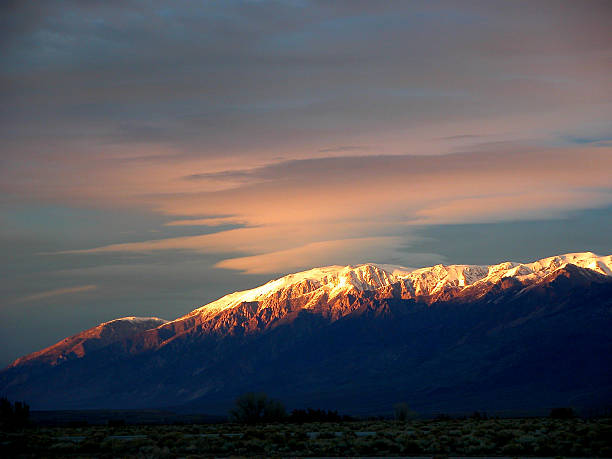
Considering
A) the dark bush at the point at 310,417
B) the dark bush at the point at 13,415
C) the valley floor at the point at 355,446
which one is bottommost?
the dark bush at the point at 310,417

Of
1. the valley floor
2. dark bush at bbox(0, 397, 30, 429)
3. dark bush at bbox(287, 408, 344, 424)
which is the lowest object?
dark bush at bbox(287, 408, 344, 424)

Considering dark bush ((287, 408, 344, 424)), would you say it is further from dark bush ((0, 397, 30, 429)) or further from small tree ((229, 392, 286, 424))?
dark bush ((0, 397, 30, 429))

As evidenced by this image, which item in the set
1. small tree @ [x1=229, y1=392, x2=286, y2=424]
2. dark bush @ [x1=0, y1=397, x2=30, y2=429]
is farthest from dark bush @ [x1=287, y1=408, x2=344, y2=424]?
dark bush @ [x1=0, y1=397, x2=30, y2=429]

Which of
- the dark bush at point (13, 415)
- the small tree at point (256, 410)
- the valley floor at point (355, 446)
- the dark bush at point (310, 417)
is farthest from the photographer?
the small tree at point (256, 410)

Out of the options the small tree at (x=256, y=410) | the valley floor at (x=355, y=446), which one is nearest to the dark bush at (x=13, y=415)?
the small tree at (x=256, y=410)

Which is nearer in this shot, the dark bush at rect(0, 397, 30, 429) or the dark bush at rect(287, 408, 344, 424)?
the dark bush at rect(0, 397, 30, 429)

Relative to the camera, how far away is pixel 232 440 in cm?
5734

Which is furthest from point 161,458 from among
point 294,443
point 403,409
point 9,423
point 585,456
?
point 403,409

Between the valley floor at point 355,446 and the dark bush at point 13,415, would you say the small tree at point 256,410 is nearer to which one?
the dark bush at point 13,415

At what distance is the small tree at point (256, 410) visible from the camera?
106m

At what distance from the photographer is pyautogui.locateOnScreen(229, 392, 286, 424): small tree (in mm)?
106438

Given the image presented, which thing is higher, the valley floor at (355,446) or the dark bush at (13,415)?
the dark bush at (13,415)

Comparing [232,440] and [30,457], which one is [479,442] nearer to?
[232,440]

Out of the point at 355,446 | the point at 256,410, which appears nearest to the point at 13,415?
the point at 256,410
